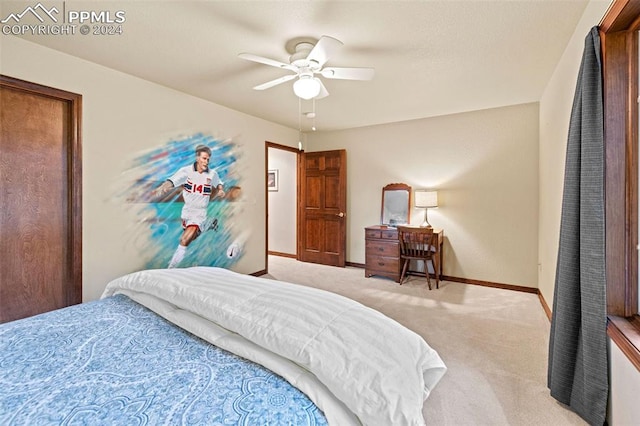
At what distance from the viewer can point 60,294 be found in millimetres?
2607

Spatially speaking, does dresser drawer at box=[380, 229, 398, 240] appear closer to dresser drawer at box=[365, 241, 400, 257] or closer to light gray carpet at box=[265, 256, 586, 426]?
dresser drawer at box=[365, 241, 400, 257]

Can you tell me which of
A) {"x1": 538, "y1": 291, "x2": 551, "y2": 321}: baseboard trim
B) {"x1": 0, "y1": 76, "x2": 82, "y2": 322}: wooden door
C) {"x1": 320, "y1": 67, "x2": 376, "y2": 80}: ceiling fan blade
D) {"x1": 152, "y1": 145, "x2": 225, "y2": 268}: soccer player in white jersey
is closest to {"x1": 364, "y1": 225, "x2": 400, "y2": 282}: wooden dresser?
{"x1": 538, "y1": 291, "x2": 551, "y2": 321}: baseboard trim

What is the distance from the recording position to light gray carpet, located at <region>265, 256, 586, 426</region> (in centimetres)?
170

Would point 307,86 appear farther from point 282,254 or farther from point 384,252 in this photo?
point 282,254

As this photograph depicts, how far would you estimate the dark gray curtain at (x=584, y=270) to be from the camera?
1.49m

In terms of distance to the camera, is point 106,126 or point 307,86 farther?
point 106,126

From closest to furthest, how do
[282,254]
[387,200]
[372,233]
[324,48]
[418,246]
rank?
[324,48] → [418,246] → [372,233] → [387,200] → [282,254]

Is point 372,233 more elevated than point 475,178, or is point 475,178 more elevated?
point 475,178

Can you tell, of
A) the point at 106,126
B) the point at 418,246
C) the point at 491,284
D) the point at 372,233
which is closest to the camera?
the point at 106,126

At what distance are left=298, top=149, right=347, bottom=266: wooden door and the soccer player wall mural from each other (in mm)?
1663

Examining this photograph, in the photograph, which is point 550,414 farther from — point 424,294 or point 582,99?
point 424,294

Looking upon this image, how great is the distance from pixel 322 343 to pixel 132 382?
0.60m

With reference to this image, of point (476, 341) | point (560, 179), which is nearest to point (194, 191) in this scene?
point (476, 341)

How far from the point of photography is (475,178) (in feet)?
13.7
